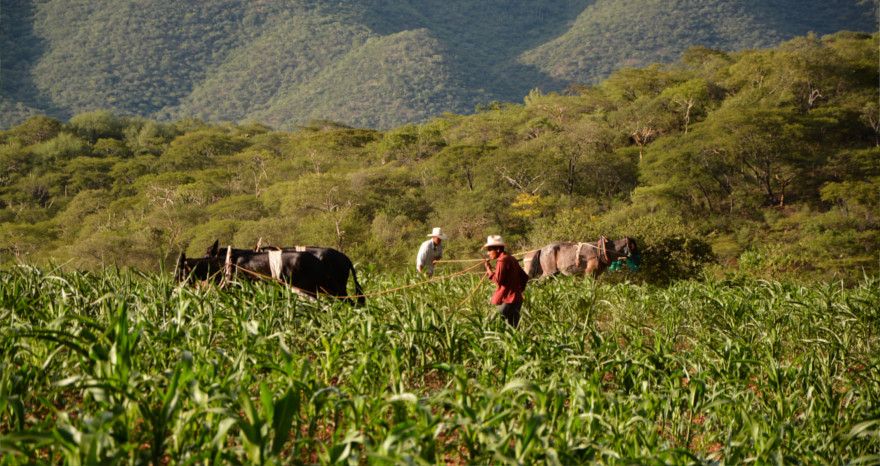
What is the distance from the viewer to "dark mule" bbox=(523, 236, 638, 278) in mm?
13602

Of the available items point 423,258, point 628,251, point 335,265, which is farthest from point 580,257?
point 335,265

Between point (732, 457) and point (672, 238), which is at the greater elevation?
point (732, 457)

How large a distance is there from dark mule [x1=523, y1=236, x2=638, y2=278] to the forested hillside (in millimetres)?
102832

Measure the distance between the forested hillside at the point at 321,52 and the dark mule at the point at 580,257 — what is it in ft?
337

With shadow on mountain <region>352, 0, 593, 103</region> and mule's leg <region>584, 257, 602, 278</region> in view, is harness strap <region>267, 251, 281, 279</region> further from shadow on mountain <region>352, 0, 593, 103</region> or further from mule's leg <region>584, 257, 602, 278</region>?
shadow on mountain <region>352, 0, 593, 103</region>

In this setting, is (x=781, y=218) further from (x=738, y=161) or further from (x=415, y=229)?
(x=415, y=229)

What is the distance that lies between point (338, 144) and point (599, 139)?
19528 mm

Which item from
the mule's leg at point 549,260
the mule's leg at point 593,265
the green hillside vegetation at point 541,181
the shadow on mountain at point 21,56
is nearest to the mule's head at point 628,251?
the mule's leg at point 593,265

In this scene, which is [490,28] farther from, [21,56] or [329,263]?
[329,263]

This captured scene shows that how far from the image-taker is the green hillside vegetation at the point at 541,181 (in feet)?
110

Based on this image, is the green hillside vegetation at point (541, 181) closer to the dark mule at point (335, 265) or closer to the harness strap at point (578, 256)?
the harness strap at point (578, 256)

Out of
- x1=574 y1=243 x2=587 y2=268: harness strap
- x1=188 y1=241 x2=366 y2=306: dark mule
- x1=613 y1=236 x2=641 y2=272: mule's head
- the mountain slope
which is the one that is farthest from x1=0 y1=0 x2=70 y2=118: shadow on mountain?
x1=188 y1=241 x2=366 y2=306: dark mule

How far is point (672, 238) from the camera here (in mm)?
16062

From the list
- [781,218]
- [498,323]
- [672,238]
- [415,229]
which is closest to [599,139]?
[781,218]
